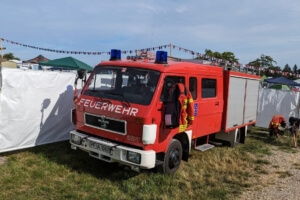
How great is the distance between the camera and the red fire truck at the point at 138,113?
5.21m

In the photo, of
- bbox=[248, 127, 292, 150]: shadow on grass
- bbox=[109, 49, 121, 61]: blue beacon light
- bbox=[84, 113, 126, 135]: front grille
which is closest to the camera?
bbox=[84, 113, 126, 135]: front grille

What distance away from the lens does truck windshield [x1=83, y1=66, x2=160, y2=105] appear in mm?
5504

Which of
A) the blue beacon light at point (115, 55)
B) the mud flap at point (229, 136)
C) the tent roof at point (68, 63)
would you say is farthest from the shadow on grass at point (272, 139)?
the tent roof at point (68, 63)

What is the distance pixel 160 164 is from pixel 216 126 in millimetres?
2830

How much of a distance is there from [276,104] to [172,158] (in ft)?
31.8

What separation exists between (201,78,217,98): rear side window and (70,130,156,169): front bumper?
97.8 inches

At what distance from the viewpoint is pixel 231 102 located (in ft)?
27.8

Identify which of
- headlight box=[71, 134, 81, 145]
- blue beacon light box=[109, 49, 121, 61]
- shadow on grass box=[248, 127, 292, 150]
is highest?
blue beacon light box=[109, 49, 121, 61]

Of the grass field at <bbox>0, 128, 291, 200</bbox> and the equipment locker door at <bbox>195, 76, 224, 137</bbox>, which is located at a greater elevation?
the equipment locker door at <bbox>195, 76, 224, 137</bbox>

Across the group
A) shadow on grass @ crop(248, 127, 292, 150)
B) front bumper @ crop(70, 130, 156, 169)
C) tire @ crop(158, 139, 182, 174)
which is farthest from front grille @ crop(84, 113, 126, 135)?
shadow on grass @ crop(248, 127, 292, 150)

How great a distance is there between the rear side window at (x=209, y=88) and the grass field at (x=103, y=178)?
167 centimetres

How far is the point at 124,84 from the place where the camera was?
580 centimetres

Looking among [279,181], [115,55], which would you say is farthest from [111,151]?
[279,181]

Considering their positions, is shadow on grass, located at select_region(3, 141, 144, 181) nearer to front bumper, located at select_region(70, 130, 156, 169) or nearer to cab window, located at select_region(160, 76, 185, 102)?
front bumper, located at select_region(70, 130, 156, 169)
